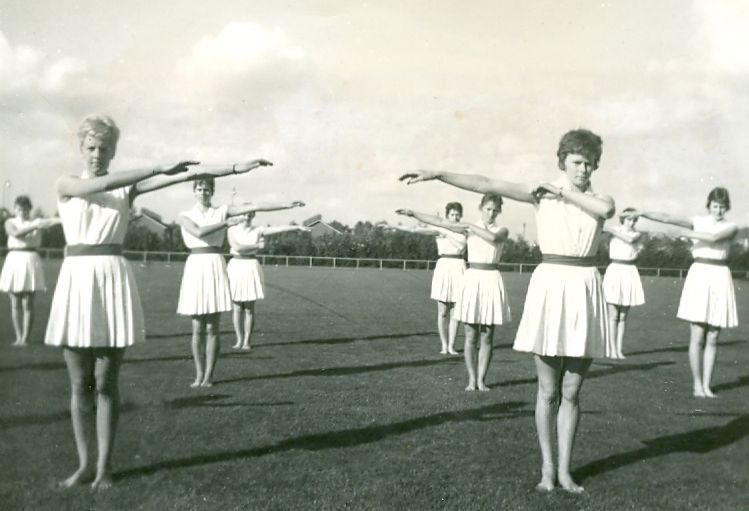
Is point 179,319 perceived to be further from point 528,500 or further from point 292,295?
point 528,500

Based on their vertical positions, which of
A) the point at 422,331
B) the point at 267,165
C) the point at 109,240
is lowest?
the point at 422,331

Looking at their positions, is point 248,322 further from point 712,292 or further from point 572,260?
point 572,260

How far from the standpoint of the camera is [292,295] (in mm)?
24234

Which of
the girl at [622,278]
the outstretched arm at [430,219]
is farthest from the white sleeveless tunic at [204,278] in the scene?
the girl at [622,278]

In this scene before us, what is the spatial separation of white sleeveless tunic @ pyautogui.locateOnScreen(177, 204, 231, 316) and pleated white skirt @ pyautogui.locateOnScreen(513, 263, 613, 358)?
4392mm

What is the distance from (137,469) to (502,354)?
8.13 meters

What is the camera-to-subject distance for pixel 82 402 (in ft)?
15.5

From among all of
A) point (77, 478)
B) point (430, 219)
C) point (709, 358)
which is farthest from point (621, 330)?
point (77, 478)

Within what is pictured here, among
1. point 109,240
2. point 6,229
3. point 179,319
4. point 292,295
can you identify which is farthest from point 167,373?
point 292,295

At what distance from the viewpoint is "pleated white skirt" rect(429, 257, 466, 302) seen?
38.5ft

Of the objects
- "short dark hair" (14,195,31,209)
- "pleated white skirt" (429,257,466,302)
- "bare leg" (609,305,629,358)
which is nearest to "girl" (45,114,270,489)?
"short dark hair" (14,195,31,209)

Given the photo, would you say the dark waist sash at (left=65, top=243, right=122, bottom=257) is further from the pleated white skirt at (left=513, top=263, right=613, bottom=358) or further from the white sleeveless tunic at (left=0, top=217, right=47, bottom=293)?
the white sleeveless tunic at (left=0, top=217, right=47, bottom=293)

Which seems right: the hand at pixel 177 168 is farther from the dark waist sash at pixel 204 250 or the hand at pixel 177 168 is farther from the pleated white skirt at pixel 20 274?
the pleated white skirt at pixel 20 274

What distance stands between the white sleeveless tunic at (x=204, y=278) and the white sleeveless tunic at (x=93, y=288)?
11.0ft
